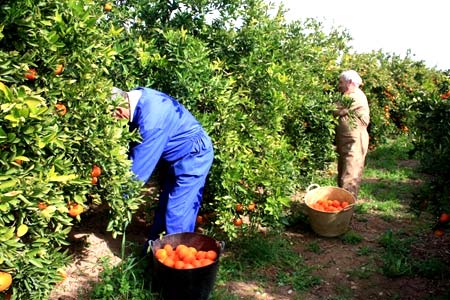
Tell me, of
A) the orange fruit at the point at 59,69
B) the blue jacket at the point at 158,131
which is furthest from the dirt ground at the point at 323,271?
the orange fruit at the point at 59,69

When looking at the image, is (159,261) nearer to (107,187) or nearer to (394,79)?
(107,187)

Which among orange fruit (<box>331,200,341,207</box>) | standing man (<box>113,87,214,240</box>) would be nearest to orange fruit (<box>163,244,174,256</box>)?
standing man (<box>113,87,214,240</box>)

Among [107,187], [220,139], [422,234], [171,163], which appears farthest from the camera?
[422,234]

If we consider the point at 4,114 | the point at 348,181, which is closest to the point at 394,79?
the point at 348,181

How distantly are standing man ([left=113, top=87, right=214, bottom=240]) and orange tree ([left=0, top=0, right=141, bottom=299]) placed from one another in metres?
0.26

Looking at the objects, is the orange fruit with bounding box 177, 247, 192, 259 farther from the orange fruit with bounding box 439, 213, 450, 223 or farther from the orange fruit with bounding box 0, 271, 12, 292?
the orange fruit with bounding box 439, 213, 450, 223

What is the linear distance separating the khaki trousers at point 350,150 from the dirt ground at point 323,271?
1158 mm

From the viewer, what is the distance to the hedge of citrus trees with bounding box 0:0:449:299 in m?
2.47

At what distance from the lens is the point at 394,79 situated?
12.1 metres

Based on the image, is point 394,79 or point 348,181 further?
point 394,79

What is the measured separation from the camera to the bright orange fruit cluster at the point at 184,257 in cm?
340

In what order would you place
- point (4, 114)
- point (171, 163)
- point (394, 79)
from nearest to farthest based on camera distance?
point (4, 114), point (171, 163), point (394, 79)

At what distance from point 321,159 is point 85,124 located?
389 cm

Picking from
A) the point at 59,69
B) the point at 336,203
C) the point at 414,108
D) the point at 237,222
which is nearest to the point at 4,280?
the point at 59,69
